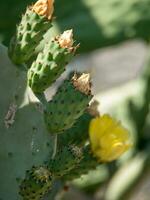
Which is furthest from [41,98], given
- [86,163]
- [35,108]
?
[86,163]

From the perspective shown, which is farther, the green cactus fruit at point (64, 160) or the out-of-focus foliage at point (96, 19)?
the out-of-focus foliage at point (96, 19)

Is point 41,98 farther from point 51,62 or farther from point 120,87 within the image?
point 120,87

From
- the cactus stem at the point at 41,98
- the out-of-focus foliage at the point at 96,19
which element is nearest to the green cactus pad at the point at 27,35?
the cactus stem at the point at 41,98

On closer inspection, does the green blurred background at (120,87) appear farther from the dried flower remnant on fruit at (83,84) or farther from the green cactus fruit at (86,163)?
the dried flower remnant on fruit at (83,84)

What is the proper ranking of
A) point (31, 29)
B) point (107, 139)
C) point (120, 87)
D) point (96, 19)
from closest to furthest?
1. point (31, 29)
2. point (107, 139)
3. point (96, 19)
4. point (120, 87)

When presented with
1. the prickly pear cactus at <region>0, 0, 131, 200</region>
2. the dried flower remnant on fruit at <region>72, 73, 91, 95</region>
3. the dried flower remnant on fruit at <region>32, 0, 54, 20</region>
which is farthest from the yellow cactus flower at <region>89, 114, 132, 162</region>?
the dried flower remnant on fruit at <region>32, 0, 54, 20</region>

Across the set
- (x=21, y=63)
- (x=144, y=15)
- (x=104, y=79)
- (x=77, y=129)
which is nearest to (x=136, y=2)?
(x=144, y=15)
